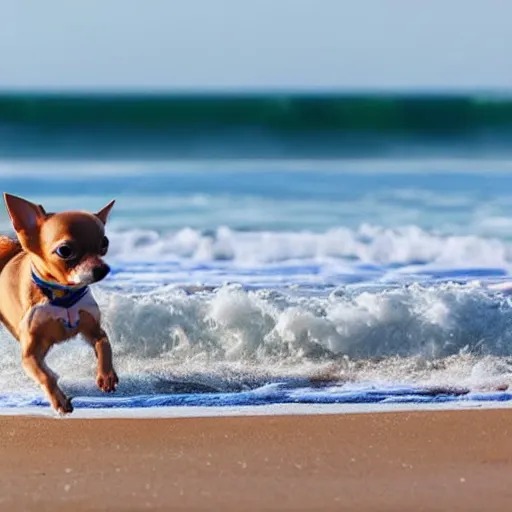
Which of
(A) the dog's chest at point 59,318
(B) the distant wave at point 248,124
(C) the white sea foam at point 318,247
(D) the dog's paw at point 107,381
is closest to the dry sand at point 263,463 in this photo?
(D) the dog's paw at point 107,381

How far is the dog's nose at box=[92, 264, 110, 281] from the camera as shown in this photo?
2477 mm

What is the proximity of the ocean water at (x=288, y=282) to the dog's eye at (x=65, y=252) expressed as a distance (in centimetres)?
228

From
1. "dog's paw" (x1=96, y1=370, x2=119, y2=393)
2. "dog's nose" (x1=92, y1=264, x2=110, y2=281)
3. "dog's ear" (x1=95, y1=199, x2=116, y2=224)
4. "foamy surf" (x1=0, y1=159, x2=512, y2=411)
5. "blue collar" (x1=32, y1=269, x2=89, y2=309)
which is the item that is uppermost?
"dog's ear" (x1=95, y1=199, x2=116, y2=224)

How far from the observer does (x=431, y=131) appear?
Result: 20.6m

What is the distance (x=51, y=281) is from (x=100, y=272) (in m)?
0.18

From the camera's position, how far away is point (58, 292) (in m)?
2.66

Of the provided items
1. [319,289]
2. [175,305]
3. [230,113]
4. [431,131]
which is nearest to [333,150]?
[431,131]

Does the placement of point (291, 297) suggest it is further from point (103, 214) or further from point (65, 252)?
point (65, 252)


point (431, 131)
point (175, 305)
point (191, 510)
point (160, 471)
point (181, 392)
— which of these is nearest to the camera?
point (191, 510)

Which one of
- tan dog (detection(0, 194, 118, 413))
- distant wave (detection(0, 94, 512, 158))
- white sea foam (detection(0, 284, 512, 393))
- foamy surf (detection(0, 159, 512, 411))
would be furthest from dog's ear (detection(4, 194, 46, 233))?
distant wave (detection(0, 94, 512, 158))

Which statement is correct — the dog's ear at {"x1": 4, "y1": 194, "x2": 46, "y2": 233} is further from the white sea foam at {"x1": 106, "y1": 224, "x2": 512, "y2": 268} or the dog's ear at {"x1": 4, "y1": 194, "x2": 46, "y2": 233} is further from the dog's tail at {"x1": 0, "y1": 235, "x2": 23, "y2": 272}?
the white sea foam at {"x1": 106, "y1": 224, "x2": 512, "y2": 268}

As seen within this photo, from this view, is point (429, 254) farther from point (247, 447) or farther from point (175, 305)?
point (247, 447)

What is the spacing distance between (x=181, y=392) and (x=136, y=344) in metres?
0.72

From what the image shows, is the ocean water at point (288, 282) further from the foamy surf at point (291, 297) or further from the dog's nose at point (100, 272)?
the dog's nose at point (100, 272)
